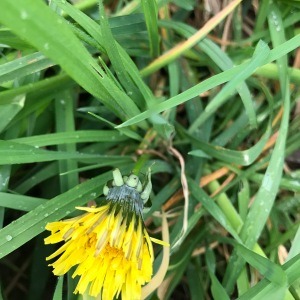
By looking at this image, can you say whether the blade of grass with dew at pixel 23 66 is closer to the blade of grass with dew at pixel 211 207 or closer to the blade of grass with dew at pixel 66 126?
the blade of grass with dew at pixel 66 126

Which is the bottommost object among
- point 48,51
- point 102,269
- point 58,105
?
point 102,269

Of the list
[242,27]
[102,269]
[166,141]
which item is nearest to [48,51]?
[102,269]

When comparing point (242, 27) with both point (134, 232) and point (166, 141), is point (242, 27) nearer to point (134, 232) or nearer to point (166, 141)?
point (166, 141)

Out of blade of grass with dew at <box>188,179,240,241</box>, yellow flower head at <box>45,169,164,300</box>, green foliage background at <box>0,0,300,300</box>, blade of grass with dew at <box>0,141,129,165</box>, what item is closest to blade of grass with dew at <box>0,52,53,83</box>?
green foliage background at <box>0,0,300,300</box>

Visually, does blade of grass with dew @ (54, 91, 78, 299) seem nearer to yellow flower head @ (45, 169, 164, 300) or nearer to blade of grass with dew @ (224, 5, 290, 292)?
yellow flower head @ (45, 169, 164, 300)

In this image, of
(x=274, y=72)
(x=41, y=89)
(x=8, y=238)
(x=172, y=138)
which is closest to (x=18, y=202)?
(x=8, y=238)

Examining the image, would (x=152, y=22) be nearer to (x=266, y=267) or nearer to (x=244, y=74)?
(x=244, y=74)
